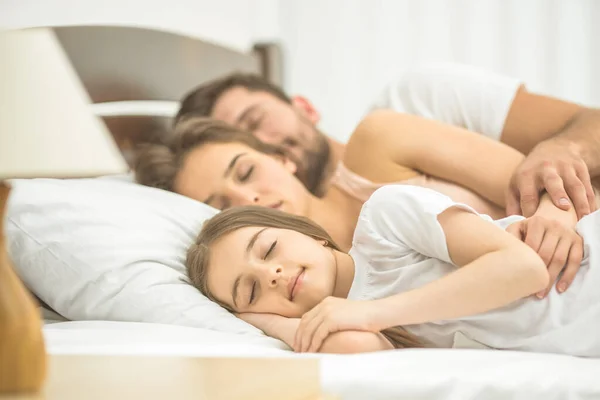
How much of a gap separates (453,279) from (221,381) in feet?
1.42

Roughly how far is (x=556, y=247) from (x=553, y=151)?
41 centimetres

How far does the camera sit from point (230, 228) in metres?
1.38

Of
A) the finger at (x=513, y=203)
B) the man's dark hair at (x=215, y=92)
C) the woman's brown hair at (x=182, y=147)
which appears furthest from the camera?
the man's dark hair at (x=215, y=92)

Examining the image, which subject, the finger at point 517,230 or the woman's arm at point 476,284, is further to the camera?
the finger at point 517,230

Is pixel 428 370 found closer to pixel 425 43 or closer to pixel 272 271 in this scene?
pixel 272 271

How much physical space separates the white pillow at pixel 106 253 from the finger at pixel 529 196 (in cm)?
57

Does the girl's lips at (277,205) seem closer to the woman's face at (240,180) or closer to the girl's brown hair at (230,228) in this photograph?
the woman's face at (240,180)

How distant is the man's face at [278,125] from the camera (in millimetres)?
2090

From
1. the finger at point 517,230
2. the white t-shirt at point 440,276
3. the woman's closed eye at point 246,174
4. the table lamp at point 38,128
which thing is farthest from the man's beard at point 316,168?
the table lamp at point 38,128

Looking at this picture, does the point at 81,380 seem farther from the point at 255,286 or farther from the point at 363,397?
the point at 255,286

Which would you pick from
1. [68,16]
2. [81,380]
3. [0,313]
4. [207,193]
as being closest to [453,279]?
[81,380]

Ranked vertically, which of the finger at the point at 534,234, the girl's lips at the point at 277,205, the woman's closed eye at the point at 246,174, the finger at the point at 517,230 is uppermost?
the finger at the point at 534,234

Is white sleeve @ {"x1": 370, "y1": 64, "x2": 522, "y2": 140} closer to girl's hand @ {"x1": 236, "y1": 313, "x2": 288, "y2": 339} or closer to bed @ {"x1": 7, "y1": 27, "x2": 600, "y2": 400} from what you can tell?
bed @ {"x1": 7, "y1": 27, "x2": 600, "y2": 400}

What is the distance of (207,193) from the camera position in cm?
173
